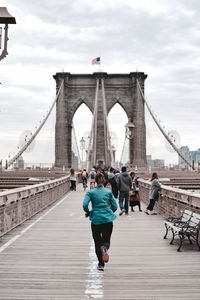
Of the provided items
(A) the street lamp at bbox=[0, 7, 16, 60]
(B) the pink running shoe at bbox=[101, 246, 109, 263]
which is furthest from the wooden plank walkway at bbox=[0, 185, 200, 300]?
(A) the street lamp at bbox=[0, 7, 16, 60]

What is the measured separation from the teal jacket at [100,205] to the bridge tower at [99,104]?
272ft

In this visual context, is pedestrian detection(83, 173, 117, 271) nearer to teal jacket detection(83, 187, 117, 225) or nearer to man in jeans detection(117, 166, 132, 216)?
teal jacket detection(83, 187, 117, 225)

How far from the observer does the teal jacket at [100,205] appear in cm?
841

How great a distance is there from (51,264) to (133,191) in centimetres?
1218

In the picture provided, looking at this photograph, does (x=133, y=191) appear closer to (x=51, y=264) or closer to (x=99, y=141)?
(x=51, y=264)

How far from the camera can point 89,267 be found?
868 cm

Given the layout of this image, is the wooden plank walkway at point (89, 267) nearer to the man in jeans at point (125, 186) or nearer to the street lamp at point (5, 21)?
the street lamp at point (5, 21)

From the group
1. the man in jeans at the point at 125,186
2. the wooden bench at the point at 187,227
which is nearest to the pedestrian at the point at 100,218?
the wooden bench at the point at 187,227

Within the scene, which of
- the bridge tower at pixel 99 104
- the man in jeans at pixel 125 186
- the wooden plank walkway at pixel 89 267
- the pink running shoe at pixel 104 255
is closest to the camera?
the wooden plank walkway at pixel 89 267

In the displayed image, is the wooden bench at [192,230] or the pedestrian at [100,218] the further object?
the wooden bench at [192,230]

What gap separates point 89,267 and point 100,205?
98cm

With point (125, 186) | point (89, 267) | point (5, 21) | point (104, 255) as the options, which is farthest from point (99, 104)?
point (104, 255)

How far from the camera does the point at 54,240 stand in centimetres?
1194

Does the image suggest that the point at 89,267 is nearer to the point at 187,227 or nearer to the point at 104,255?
the point at 104,255
